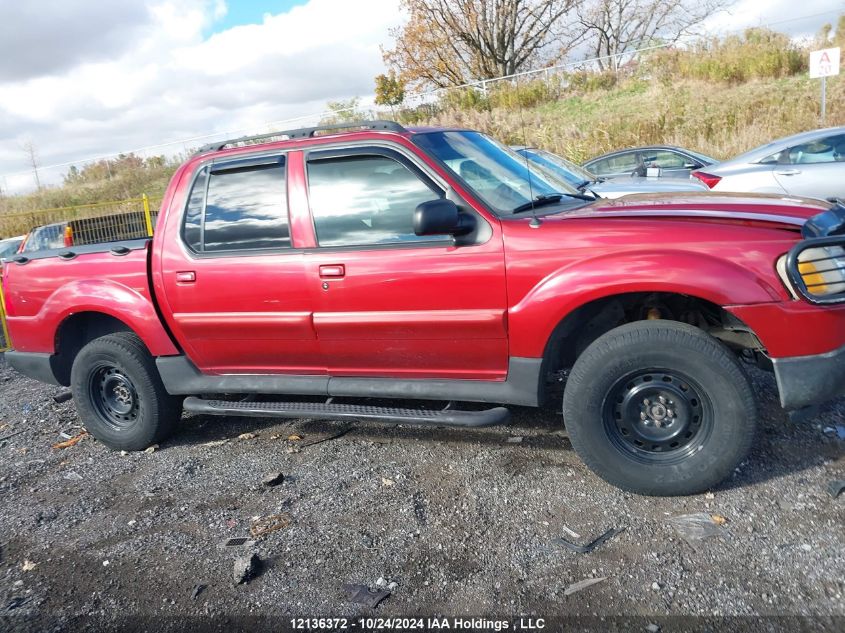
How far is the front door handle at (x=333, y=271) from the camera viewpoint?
374 centimetres

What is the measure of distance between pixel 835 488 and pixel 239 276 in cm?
338

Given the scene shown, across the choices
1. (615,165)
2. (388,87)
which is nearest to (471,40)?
(388,87)

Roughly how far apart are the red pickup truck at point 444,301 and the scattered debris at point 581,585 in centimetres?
70

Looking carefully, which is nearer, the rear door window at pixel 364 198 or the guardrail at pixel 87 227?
the rear door window at pixel 364 198

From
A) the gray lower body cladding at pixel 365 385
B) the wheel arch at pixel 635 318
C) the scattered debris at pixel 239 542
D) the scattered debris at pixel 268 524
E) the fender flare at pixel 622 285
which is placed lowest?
the scattered debris at pixel 239 542

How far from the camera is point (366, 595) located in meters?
2.80

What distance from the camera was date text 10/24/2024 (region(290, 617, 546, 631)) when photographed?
8.29 ft

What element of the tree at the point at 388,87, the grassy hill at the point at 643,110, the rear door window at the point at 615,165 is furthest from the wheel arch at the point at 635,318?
the tree at the point at 388,87

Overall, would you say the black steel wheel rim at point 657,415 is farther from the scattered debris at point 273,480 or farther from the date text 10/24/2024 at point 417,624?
the scattered debris at point 273,480

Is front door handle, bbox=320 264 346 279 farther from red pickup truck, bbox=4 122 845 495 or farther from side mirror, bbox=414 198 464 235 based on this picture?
side mirror, bbox=414 198 464 235

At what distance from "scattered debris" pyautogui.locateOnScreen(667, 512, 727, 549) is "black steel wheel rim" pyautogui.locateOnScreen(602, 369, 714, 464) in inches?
11.1

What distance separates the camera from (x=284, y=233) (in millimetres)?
3939

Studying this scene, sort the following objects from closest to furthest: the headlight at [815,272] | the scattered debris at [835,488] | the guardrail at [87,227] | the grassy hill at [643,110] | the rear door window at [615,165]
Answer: the headlight at [815,272]
the scattered debris at [835,488]
the guardrail at [87,227]
the rear door window at [615,165]
the grassy hill at [643,110]

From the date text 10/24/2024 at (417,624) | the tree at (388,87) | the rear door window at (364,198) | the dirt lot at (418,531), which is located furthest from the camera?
the tree at (388,87)
